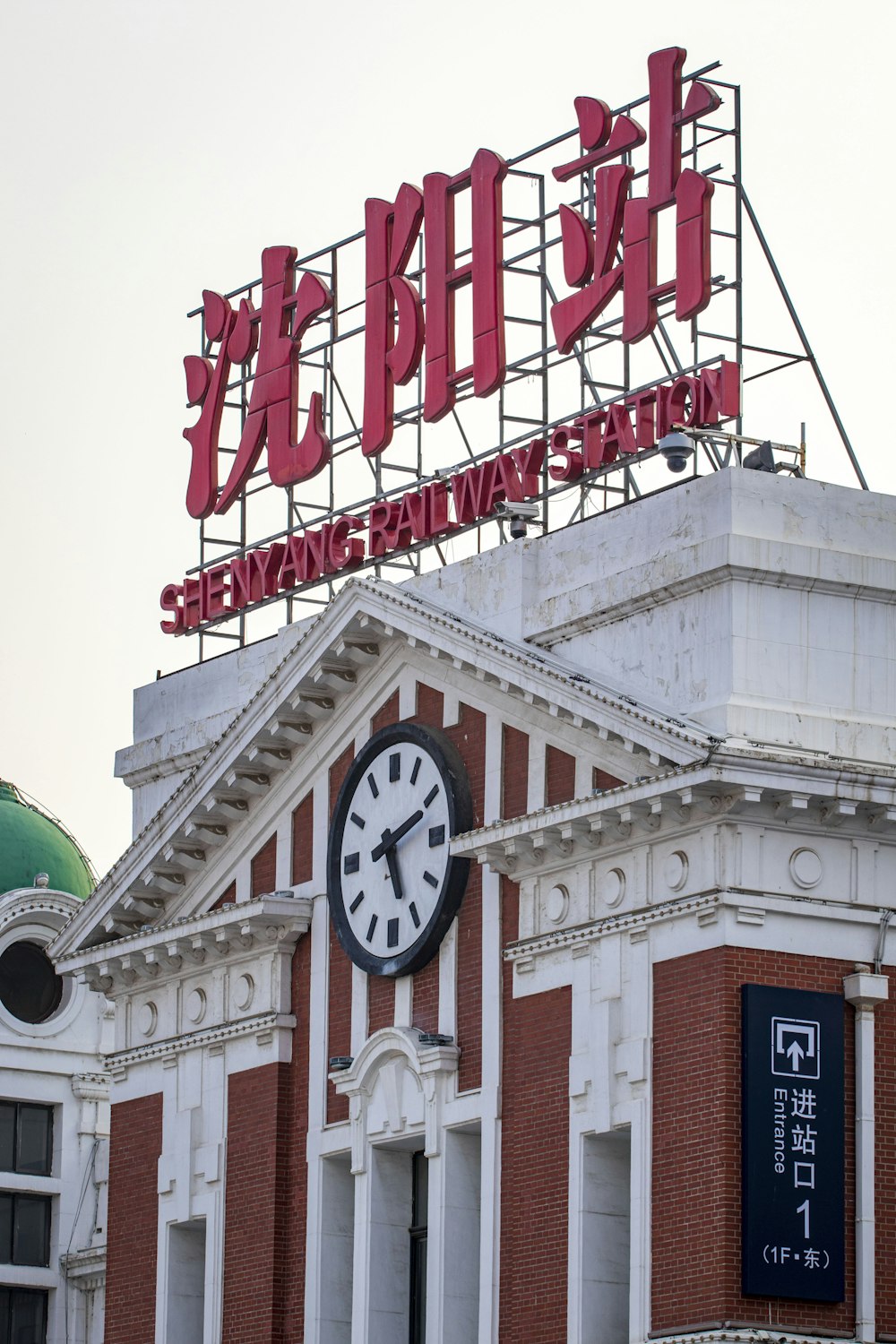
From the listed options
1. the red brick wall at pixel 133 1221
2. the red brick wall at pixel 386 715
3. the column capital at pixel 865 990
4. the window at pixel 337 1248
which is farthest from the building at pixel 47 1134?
the column capital at pixel 865 990

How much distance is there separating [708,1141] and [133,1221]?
14469 millimetres

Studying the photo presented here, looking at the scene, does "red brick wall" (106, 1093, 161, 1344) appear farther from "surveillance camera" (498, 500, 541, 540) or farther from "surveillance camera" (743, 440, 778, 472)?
"surveillance camera" (743, 440, 778, 472)

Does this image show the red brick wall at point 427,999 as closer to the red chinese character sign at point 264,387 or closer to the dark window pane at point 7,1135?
the red chinese character sign at point 264,387

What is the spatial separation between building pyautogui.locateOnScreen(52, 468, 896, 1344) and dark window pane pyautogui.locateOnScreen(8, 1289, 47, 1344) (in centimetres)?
1266

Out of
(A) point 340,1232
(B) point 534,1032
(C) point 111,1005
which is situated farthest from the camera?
(C) point 111,1005

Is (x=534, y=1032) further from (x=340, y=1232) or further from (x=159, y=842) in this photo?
(x=159, y=842)

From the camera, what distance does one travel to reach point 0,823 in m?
69.8

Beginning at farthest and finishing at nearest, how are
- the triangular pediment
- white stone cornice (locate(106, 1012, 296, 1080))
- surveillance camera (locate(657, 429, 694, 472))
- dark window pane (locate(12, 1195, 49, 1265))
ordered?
dark window pane (locate(12, 1195, 49, 1265))
white stone cornice (locate(106, 1012, 296, 1080))
surveillance camera (locate(657, 429, 694, 472))
the triangular pediment

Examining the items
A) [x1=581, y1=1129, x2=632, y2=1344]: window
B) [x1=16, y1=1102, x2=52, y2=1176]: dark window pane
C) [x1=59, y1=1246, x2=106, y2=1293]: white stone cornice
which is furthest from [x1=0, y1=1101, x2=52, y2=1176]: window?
[x1=581, y1=1129, x2=632, y2=1344]: window

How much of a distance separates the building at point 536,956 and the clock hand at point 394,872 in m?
0.06

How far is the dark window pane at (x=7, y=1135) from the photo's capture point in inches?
2606

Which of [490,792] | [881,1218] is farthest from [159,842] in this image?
[881,1218]

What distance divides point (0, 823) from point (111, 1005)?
195 inches

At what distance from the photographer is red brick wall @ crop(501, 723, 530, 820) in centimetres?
4584
